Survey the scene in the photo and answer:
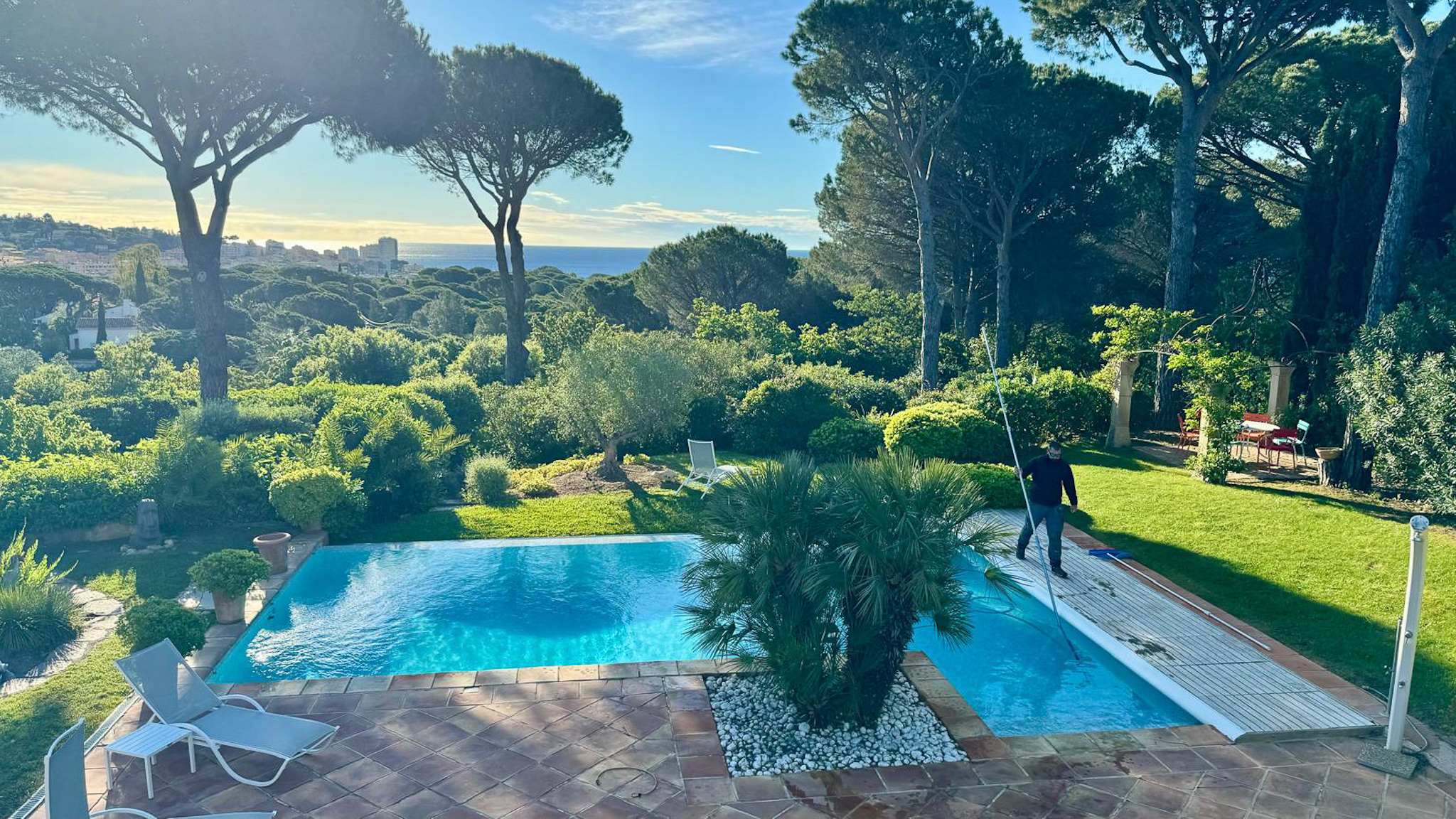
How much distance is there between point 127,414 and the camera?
16234 millimetres

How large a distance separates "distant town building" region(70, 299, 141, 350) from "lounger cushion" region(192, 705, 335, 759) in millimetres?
40863

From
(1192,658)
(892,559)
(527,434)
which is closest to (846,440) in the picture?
(527,434)

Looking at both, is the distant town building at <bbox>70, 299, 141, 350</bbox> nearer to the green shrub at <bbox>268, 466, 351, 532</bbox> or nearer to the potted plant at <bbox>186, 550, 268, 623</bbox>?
the green shrub at <bbox>268, 466, 351, 532</bbox>

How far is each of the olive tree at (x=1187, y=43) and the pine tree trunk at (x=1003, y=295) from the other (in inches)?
249

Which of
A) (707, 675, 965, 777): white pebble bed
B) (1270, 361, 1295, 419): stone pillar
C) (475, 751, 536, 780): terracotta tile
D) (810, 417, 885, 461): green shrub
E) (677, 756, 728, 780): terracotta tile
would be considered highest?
(1270, 361, 1295, 419): stone pillar

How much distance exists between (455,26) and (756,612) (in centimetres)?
2130

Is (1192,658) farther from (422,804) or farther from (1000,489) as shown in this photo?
(422,804)

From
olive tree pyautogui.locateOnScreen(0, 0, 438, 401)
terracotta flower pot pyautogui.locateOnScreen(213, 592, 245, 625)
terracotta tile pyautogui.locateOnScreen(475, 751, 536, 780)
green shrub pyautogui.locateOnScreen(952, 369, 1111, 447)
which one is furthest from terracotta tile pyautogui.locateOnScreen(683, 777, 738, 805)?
olive tree pyautogui.locateOnScreen(0, 0, 438, 401)

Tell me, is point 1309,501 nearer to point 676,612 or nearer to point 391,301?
point 676,612

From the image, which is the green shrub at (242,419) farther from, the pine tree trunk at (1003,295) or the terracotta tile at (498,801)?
the pine tree trunk at (1003,295)

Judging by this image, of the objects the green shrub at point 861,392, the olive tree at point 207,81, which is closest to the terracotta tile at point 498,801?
the green shrub at point 861,392

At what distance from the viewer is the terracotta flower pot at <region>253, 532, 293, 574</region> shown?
9.63 meters

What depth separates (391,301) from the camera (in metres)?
51.6

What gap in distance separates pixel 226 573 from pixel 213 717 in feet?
8.29
